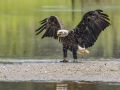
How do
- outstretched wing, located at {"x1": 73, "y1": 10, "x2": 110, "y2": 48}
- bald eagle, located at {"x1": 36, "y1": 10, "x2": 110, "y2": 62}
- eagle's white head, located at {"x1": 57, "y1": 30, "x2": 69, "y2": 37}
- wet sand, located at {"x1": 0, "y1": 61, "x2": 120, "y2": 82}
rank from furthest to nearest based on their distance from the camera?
1. outstretched wing, located at {"x1": 73, "y1": 10, "x2": 110, "y2": 48}
2. bald eagle, located at {"x1": 36, "y1": 10, "x2": 110, "y2": 62}
3. eagle's white head, located at {"x1": 57, "y1": 30, "x2": 69, "y2": 37}
4. wet sand, located at {"x1": 0, "y1": 61, "x2": 120, "y2": 82}

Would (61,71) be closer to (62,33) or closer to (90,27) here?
(62,33)

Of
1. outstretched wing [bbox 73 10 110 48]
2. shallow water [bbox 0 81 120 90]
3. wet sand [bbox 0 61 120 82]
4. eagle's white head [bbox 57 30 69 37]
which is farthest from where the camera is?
outstretched wing [bbox 73 10 110 48]

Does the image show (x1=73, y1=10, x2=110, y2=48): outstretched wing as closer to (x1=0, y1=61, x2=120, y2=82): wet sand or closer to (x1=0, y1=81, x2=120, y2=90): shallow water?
(x1=0, y1=61, x2=120, y2=82): wet sand

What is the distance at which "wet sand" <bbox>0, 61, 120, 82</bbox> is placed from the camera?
12.7 m

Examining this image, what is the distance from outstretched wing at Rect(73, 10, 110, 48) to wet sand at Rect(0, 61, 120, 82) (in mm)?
1011

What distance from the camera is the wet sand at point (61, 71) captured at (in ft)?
41.7

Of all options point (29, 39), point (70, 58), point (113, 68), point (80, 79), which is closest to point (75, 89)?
point (80, 79)

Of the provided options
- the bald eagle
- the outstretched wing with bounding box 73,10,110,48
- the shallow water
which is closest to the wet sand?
the shallow water

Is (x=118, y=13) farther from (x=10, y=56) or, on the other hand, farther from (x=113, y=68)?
(x=113, y=68)

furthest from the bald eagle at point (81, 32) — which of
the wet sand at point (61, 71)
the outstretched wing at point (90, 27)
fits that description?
the wet sand at point (61, 71)

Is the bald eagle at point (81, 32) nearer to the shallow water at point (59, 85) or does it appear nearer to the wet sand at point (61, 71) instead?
the wet sand at point (61, 71)

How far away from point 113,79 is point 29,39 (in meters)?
10.8

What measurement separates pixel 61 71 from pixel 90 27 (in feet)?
9.30

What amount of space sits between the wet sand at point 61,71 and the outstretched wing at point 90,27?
39.8 inches
